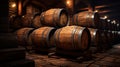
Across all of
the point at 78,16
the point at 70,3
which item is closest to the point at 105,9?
the point at 70,3

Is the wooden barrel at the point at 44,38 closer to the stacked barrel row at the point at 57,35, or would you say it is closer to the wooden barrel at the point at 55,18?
the stacked barrel row at the point at 57,35

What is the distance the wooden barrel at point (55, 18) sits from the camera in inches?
207

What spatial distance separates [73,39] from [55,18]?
145cm

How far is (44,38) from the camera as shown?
5035 mm

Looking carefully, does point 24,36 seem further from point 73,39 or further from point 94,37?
point 94,37

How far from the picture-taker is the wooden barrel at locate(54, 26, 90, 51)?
4188 millimetres

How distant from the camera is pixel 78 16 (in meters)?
6.10

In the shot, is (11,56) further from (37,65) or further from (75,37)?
(75,37)

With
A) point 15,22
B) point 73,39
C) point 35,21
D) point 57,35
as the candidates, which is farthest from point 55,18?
point 15,22

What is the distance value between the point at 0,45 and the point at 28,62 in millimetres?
563

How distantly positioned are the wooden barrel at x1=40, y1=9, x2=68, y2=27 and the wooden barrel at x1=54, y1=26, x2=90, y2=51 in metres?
0.71

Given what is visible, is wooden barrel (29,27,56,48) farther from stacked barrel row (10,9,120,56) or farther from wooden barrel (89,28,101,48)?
wooden barrel (89,28,101,48)

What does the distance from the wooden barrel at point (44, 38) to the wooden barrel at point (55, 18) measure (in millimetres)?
328

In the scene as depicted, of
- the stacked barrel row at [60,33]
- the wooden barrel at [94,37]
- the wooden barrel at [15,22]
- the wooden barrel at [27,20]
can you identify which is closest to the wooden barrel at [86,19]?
the stacked barrel row at [60,33]
